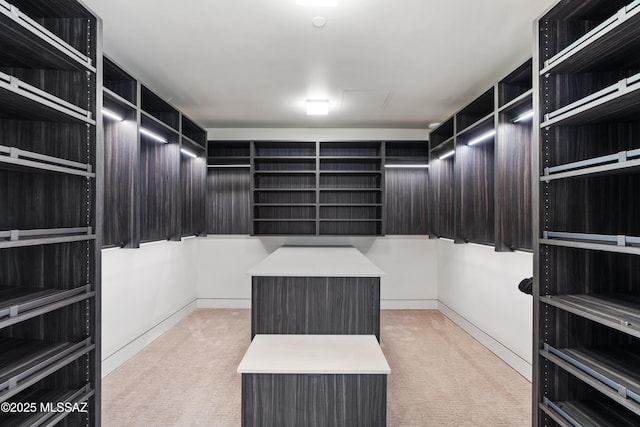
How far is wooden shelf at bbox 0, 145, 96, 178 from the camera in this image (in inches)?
50.3

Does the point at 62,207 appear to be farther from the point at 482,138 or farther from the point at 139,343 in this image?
the point at 482,138

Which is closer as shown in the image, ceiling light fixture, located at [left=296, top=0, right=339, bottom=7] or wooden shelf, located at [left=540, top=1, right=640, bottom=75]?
wooden shelf, located at [left=540, top=1, right=640, bottom=75]

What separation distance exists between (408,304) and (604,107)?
158 inches

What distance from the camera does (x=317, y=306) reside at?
7.56 ft

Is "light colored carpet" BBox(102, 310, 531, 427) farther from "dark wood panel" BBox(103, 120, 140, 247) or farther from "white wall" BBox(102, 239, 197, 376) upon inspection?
"dark wood panel" BBox(103, 120, 140, 247)

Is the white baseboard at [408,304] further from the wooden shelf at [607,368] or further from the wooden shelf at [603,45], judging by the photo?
the wooden shelf at [603,45]

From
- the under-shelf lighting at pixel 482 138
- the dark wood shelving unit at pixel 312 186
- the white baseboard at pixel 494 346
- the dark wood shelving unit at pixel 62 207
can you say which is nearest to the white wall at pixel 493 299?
the white baseboard at pixel 494 346

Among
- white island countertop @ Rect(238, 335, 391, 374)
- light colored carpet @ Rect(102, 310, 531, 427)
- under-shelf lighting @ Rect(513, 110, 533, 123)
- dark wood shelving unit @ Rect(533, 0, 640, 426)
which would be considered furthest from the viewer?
under-shelf lighting @ Rect(513, 110, 533, 123)

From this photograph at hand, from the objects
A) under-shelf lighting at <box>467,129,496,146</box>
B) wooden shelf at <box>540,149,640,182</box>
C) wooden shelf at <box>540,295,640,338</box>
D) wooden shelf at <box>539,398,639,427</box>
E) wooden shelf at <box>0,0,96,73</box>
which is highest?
under-shelf lighting at <box>467,129,496,146</box>

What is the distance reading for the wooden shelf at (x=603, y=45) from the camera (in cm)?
121

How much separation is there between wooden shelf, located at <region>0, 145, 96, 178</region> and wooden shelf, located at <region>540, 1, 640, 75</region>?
2.33 meters

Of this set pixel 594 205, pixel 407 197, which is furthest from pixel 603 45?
pixel 407 197

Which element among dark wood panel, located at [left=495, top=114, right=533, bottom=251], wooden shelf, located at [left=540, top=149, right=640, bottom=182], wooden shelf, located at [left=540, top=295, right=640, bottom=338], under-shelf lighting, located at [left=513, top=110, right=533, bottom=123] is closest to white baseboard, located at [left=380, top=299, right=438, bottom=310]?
dark wood panel, located at [left=495, top=114, right=533, bottom=251]

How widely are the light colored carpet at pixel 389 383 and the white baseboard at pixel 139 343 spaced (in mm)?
59
